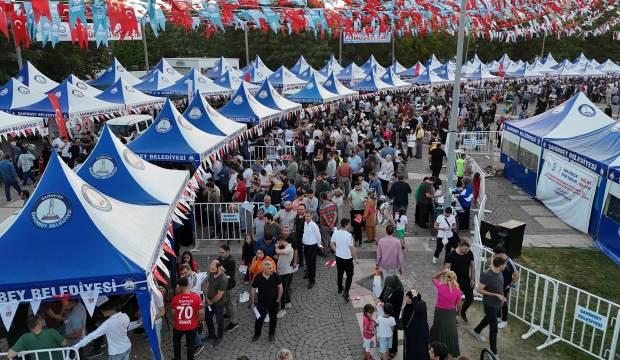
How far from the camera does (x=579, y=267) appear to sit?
35.3ft

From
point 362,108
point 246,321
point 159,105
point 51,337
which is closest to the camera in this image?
point 51,337

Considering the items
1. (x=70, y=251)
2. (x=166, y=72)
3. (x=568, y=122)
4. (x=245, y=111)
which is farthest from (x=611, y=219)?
(x=166, y=72)

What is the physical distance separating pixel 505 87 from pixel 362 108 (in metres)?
26.2

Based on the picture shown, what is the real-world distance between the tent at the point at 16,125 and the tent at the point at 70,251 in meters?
11.2

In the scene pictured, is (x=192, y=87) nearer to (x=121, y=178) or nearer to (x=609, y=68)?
(x=121, y=178)

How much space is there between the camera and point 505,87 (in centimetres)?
5059

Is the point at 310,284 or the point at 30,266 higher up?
the point at 30,266

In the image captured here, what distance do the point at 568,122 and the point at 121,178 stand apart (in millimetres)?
13409

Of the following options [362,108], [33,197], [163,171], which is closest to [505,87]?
[362,108]

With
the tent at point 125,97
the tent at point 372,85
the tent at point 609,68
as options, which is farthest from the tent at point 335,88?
the tent at point 609,68

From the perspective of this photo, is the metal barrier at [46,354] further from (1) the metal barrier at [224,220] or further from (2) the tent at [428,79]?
(2) the tent at [428,79]

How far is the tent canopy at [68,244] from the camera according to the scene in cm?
625

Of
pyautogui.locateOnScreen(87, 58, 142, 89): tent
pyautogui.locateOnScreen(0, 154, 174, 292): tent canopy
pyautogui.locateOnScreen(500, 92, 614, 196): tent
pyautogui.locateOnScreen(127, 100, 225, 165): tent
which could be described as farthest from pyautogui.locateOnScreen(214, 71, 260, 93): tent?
pyautogui.locateOnScreen(0, 154, 174, 292): tent canopy

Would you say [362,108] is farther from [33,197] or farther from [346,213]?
[33,197]
